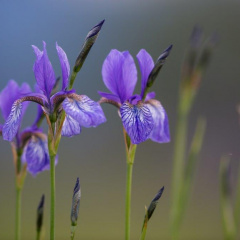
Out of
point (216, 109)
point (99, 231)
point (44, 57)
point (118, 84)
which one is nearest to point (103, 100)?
point (118, 84)

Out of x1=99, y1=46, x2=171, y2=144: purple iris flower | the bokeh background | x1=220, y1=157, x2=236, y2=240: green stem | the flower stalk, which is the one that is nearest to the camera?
x1=220, y1=157, x2=236, y2=240: green stem

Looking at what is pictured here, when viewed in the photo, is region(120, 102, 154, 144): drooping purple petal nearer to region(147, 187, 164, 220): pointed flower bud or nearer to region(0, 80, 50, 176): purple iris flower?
region(147, 187, 164, 220): pointed flower bud

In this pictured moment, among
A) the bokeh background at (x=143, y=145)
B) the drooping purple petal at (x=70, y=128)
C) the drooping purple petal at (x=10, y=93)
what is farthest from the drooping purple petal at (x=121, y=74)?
the bokeh background at (x=143, y=145)

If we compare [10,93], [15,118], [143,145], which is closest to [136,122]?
[15,118]

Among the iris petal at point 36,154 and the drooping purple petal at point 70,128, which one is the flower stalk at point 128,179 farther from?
the iris petal at point 36,154

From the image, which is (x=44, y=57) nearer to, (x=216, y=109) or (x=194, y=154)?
(x=194, y=154)

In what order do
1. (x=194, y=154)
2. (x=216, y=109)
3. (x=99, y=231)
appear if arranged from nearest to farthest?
1. (x=194, y=154)
2. (x=99, y=231)
3. (x=216, y=109)

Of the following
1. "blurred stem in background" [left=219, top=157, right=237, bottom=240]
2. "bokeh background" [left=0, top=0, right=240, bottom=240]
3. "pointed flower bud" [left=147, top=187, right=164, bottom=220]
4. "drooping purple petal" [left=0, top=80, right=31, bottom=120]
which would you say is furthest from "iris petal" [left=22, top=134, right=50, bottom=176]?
"bokeh background" [left=0, top=0, right=240, bottom=240]
